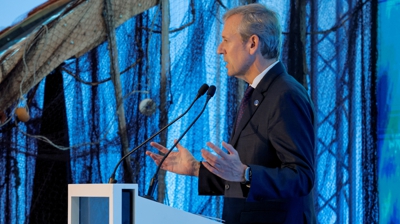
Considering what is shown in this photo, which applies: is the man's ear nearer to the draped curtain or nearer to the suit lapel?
the suit lapel

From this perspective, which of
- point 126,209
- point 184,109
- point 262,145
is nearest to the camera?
point 126,209

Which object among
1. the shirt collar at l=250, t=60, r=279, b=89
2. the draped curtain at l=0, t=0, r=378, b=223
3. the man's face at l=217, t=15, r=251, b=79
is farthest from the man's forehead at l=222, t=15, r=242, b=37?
the draped curtain at l=0, t=0, r=378, b=223

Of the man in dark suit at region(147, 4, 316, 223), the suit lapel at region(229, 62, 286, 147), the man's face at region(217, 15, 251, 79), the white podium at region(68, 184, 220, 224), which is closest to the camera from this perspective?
the white podium at region(68, 184, 220, 224)

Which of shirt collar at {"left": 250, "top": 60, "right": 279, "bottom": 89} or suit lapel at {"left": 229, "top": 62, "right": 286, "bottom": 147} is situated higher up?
shirt collar at {"left": 250, "top": 60, "right": 279, "bottom": 89}

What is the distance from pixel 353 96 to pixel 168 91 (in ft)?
4.31

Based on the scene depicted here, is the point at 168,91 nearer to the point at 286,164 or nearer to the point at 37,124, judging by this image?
the point at 37,124

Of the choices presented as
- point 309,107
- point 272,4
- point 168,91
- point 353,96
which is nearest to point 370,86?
point 353,96

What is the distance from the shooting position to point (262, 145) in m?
1.80

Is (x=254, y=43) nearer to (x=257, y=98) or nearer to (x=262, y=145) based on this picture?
(x=257, y=98)

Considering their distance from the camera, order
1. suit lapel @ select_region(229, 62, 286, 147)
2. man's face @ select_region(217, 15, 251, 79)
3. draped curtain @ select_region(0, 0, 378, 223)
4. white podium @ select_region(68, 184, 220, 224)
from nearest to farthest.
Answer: white podium @ select_region(68, 184, 220, 224), suit lapel @ select_region(229, 62, 286, 147), man's face @ select_region(217, 15, 251, 79), draped curtain @ select_region(0, 0, 378, 223)

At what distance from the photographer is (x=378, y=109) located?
3787 mm

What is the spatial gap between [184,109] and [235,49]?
1.52 metres

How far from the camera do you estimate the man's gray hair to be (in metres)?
1.99

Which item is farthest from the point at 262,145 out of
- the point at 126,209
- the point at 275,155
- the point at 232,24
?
the point at 126,209
